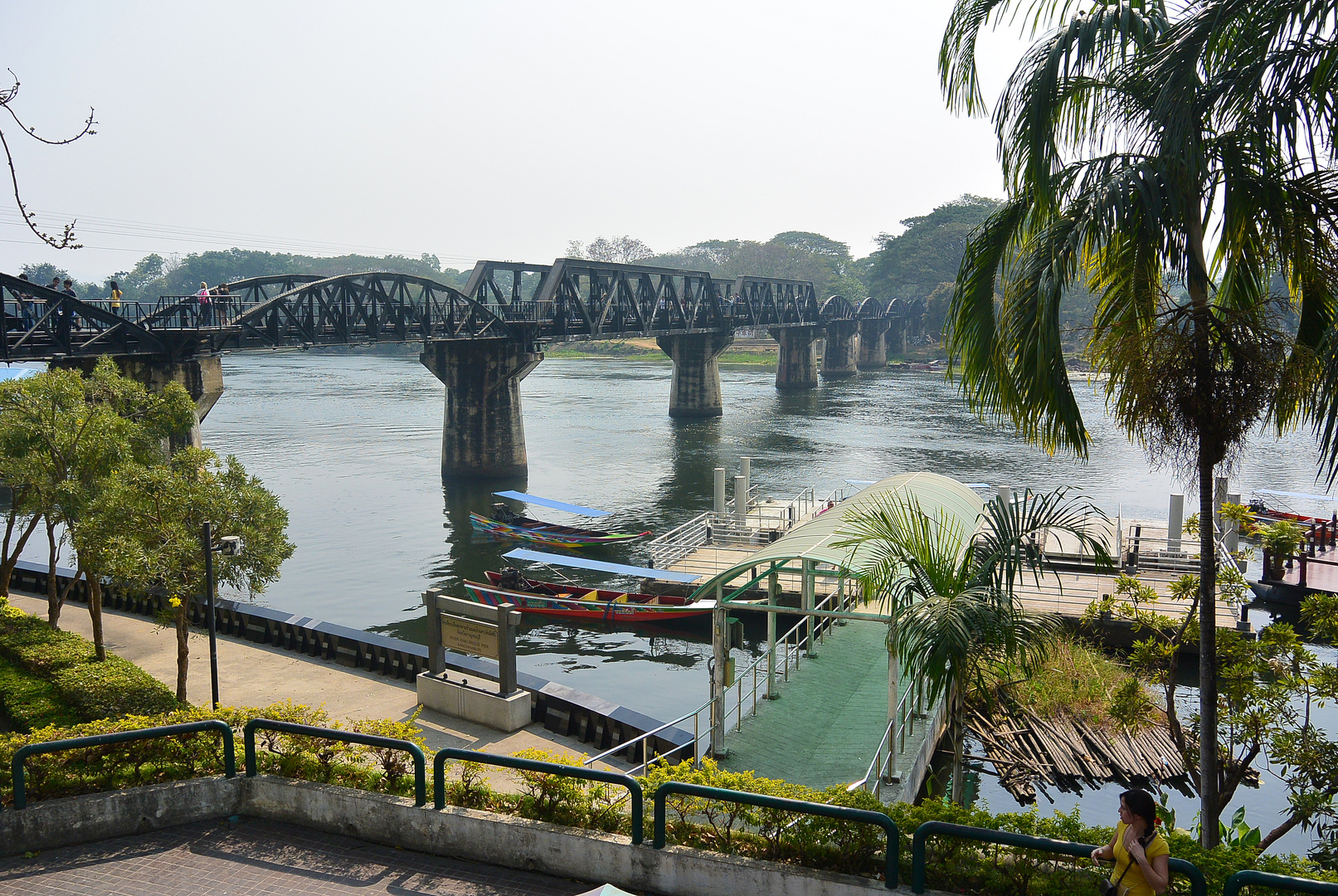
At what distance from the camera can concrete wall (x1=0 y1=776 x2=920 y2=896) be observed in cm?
821

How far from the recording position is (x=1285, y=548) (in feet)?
37.0

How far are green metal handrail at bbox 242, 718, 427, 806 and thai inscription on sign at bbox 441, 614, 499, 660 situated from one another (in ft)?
27.0

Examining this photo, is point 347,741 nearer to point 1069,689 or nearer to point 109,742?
point 109,742

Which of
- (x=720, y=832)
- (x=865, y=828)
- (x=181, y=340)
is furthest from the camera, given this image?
(x=181, y=340)

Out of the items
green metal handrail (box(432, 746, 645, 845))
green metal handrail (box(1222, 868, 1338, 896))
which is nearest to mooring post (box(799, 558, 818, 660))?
green metal handrail (box(432, 746, 645, 845))

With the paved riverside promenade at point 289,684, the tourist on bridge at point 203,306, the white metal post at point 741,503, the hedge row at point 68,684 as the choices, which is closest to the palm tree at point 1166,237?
the paved riverside promenade at point 289,684

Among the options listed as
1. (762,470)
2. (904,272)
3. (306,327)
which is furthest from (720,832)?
(904,272)

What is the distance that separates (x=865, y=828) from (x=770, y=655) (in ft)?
29.6

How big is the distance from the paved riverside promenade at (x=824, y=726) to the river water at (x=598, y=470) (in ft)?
12.6

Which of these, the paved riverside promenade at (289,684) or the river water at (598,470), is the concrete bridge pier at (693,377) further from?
the paved riverside promenade at (289,684)

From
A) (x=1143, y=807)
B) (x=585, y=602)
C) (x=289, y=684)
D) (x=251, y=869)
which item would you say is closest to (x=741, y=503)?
(x=585, y=602)

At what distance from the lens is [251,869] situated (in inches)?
361

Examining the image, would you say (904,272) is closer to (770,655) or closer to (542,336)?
(542,336)

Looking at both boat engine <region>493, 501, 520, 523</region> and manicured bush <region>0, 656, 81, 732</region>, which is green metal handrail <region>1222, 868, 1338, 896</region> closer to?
manicured bush <region>0, 656, 81, 732</region>
